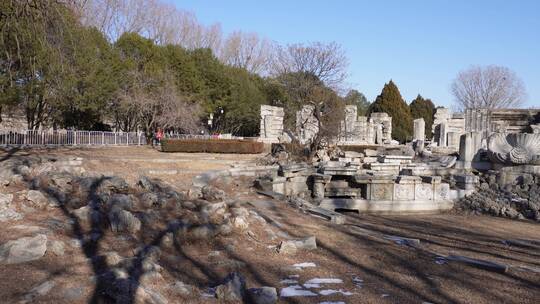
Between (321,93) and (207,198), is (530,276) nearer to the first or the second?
(207,198)

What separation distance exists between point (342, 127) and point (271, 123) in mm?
6866

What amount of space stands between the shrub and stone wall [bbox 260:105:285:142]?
6601 mm

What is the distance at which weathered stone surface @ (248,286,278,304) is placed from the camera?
173 inches

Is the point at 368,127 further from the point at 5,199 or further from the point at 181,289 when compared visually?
the point at 181,289

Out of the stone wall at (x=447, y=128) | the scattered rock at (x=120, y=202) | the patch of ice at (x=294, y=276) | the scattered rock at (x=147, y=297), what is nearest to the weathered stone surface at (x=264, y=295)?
the patch of ice at (x=294, y=276)

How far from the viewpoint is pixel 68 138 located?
24406mm

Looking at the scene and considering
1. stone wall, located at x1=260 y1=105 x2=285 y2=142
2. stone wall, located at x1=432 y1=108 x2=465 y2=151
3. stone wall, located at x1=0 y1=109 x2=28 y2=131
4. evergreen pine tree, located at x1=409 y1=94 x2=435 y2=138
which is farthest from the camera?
evergreen pine tree, located at x1=409 y1=94 x2=435 y2=138

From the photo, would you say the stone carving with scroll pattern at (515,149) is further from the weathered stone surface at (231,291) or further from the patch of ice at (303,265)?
the weathered stone surface at (231,291)

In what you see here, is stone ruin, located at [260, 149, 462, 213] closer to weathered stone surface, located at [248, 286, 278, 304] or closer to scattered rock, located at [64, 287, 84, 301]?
weathered stone surface, located at [248, 286, 278, 304]

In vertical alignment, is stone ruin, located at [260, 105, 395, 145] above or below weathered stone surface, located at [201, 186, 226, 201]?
above

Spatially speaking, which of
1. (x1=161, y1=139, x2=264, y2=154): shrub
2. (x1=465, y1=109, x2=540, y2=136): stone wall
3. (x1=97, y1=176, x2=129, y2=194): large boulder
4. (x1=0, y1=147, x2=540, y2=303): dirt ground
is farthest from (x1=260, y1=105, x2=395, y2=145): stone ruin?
(x1=97, y1=176, x2=129, y2=194): large boulder

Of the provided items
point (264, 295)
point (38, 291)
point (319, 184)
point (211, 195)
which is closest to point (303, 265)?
point (264, 295)

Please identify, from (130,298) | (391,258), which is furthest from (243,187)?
(130,298)

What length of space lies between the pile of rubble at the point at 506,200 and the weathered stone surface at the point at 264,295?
1080cm
